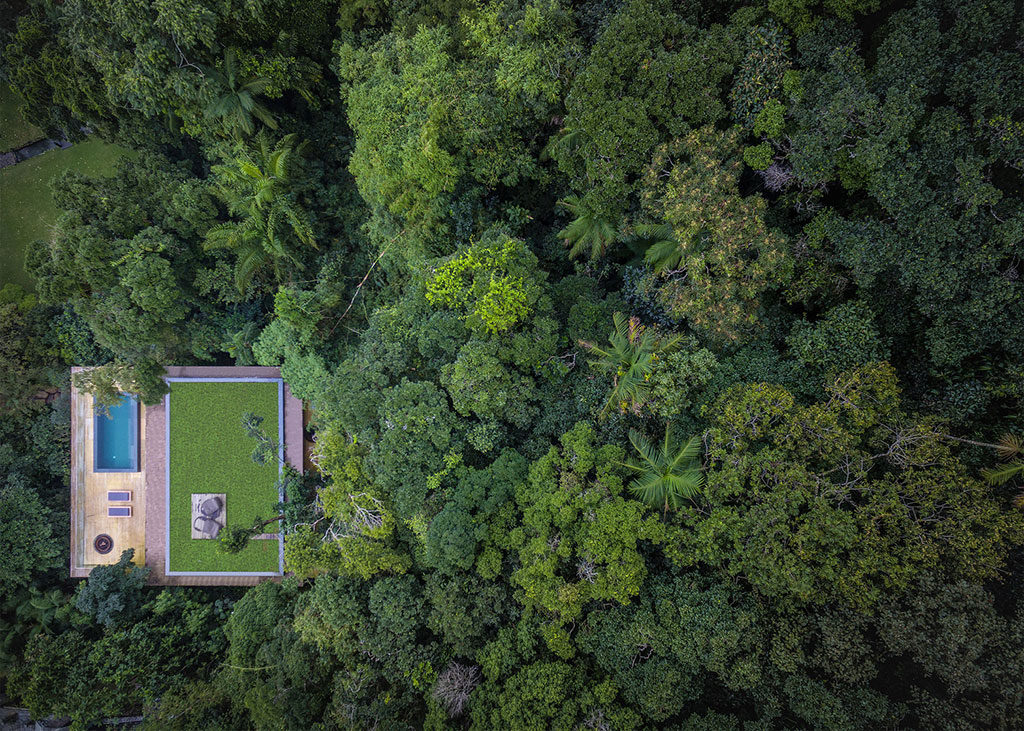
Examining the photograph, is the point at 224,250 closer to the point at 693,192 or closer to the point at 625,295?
the point at 625,295

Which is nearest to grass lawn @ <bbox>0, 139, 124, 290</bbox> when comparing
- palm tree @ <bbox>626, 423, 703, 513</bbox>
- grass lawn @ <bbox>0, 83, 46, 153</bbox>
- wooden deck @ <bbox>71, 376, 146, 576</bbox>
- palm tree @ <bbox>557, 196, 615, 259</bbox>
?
grass lawn @ <bbox>0, 83, 46, 153</bbox>

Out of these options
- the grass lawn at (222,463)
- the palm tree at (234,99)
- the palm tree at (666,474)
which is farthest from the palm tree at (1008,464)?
the palm tree at (234,99)

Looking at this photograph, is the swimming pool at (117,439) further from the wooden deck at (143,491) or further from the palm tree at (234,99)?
the palm tree at (234,99)

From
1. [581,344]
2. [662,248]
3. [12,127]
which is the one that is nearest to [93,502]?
[12,127]

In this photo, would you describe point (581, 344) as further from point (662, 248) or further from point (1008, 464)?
point (1008, 464)

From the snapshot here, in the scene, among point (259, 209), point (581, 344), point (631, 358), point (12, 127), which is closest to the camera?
point (631, 358)

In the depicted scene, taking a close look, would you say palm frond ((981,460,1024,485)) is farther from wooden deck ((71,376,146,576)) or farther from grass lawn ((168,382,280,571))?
wooden deck ((71,376,146,576))
